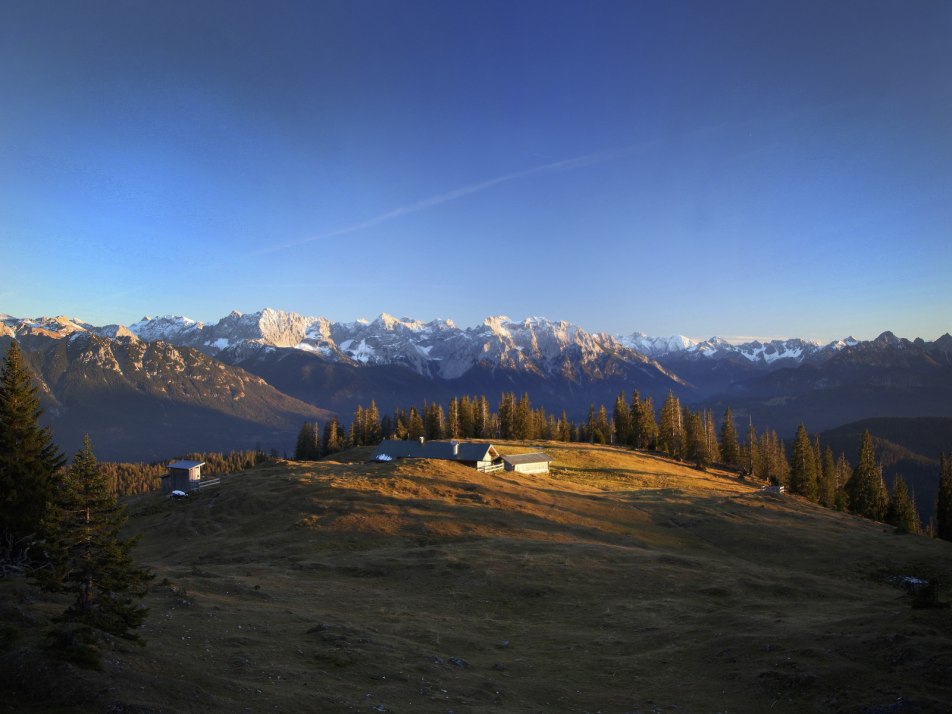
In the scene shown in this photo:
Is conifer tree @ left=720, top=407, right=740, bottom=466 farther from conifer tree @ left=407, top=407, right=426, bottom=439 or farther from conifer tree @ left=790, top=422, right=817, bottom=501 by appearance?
conifer tree @ left=407, top=407, right=426, bottom=439

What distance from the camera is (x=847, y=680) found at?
1981 centimetres

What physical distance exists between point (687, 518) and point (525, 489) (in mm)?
21884

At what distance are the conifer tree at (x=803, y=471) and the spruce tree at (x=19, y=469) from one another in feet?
365

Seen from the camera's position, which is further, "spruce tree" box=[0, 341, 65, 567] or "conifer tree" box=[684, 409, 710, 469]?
"conifer tree" box=[684, 409, 710, 469]

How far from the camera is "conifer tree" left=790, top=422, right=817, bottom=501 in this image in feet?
333

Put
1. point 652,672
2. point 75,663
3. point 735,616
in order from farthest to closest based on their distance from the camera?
point 735,616
point 652,672
point 75,663

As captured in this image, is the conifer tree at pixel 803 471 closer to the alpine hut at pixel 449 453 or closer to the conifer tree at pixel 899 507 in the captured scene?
the conifer tree at pixel 899 507

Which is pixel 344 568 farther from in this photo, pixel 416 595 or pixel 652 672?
pixel 652 672

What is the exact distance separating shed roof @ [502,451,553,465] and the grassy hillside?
871 inches

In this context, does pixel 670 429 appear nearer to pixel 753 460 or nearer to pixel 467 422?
pixel 753 460

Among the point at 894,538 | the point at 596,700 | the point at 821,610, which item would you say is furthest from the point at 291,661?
the point at 894,538

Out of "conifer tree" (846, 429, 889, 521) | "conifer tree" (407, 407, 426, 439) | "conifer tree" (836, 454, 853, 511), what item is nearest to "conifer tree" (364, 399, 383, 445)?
"conifer tree" (407, 407, 426, 439)

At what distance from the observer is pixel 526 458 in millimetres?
101188

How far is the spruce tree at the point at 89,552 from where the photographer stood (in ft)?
58.7
